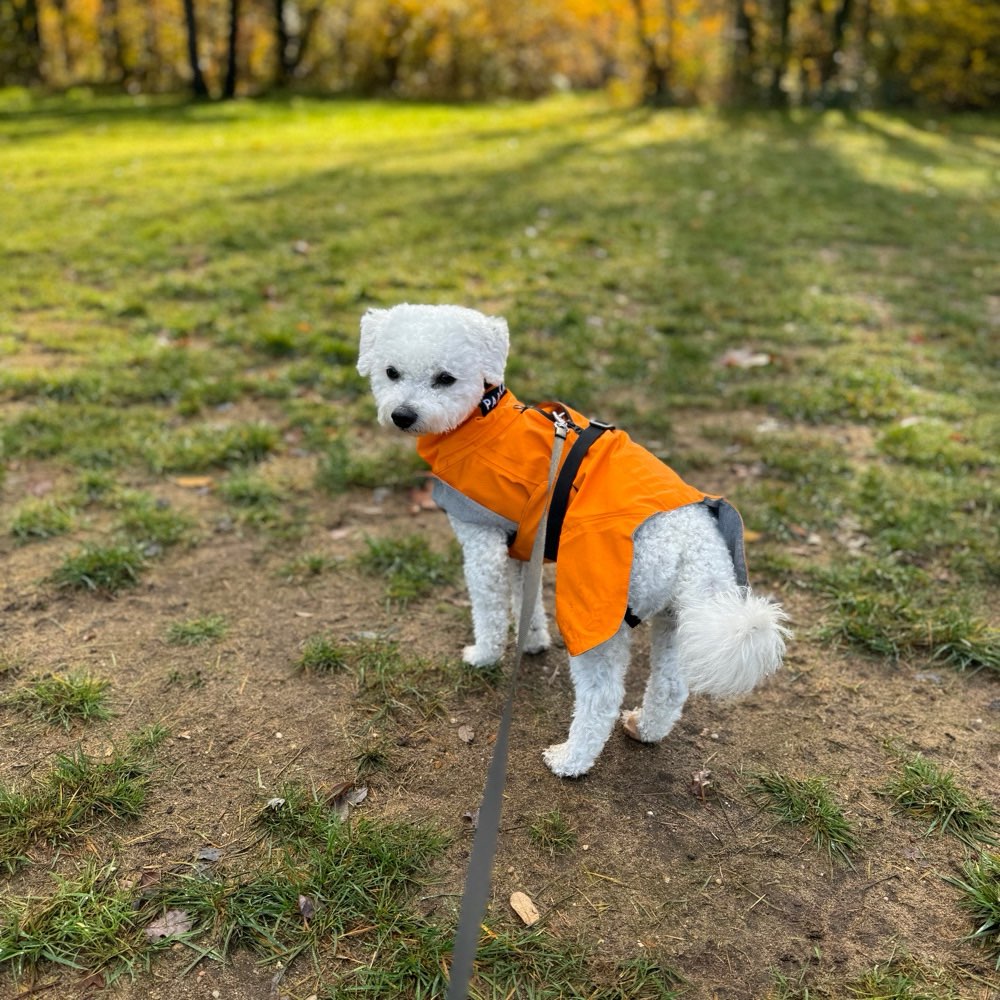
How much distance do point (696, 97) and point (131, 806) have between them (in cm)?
2159

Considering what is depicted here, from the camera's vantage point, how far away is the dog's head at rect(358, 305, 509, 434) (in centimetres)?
320

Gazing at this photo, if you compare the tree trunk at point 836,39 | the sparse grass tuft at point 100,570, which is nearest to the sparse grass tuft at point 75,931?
the sparse grass tuft at point 100,570

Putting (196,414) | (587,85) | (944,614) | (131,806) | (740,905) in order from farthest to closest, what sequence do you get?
(587,85)
(196,414)
(944,614)
(131,806)
(740,905)

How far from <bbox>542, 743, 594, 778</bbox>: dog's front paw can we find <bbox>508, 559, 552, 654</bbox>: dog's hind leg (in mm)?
684

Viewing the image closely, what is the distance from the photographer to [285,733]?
11.2 ft

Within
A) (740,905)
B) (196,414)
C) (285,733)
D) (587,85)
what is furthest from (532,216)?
(587,85)

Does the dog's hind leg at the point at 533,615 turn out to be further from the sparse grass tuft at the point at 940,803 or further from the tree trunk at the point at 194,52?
the tree trunk at the point at 194,52

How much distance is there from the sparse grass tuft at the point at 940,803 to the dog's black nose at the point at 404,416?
2349mm

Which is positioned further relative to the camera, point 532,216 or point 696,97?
point 696,97

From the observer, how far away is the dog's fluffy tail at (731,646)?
250cm

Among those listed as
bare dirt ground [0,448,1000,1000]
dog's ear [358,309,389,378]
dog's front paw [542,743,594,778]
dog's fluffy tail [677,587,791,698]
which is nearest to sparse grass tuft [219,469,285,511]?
bare dirt ground [0,448,1000,1000]

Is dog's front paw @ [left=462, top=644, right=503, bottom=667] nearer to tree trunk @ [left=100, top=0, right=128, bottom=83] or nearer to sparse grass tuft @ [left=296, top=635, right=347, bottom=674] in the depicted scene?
sparse grass tuft @ [left=296, top=635, right=347, bottom=674]

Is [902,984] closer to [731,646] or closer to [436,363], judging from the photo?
[731,646]

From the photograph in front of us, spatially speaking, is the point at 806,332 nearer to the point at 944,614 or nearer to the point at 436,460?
the point at 944,614
